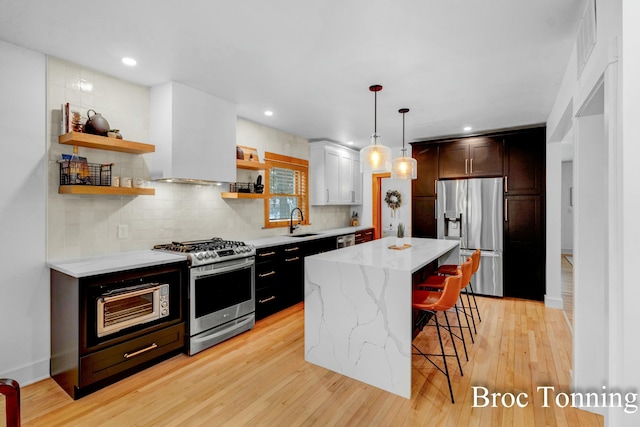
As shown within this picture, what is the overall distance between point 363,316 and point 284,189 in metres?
3.01

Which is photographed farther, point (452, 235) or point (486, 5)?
point (452, 235)

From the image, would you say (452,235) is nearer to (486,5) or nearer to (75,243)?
(486,5)

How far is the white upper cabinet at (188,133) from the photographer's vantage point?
3.17 meters

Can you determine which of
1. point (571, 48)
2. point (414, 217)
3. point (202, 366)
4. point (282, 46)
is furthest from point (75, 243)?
point (414, 217)

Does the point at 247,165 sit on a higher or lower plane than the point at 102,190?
higher

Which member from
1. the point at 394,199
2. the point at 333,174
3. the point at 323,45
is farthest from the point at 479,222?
the point at 323,45

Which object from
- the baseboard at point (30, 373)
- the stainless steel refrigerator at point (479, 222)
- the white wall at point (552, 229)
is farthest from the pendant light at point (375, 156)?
the baseboard at point (30, 373)

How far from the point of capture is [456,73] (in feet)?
9.73

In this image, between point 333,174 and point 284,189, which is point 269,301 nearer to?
point 284,189

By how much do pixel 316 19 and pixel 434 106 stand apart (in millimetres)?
2237

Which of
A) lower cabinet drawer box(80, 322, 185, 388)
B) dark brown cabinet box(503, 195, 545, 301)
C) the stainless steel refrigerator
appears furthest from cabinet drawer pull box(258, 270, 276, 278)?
dark brown cabinet box(503, 195, 545, 301)

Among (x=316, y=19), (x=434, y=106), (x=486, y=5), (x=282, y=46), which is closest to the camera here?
(x=486, y=5)

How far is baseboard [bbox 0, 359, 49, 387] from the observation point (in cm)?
244

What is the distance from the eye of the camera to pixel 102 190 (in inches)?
107
